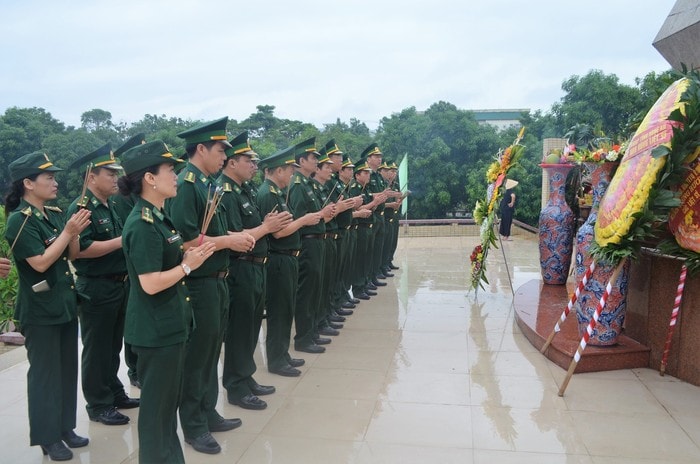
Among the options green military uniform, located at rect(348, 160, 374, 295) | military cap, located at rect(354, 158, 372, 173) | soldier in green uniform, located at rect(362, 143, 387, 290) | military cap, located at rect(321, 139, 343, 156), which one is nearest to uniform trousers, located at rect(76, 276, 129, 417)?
military cap, located at rect(321, 139, 343, 156)

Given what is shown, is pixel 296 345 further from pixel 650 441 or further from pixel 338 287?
pixel 650 441

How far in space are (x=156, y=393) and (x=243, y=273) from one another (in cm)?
122

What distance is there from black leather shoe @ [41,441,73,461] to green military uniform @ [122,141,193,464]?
2.46 ft

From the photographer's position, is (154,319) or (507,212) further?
(507,212)

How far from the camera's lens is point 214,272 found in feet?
10.4

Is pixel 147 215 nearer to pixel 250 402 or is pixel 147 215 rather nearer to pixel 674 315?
pixel 250 402

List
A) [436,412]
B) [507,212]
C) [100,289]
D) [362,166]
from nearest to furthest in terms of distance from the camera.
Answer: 1. [100,289]
2. [436,412]
3. [362,166]
4. [507,212]

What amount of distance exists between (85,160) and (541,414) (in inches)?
131

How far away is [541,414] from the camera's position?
3.66m

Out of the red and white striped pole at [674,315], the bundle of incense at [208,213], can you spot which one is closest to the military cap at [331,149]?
the bundle of incense at [208,213]

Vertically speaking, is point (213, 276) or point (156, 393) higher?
point (213, 276)

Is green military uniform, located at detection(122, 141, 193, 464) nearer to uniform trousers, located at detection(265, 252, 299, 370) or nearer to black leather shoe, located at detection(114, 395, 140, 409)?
black leather shoe, located at detection(114, 395, 140, 409)

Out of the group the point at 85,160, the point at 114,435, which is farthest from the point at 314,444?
the point at 85,160

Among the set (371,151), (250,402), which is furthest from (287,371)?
(371,151)
